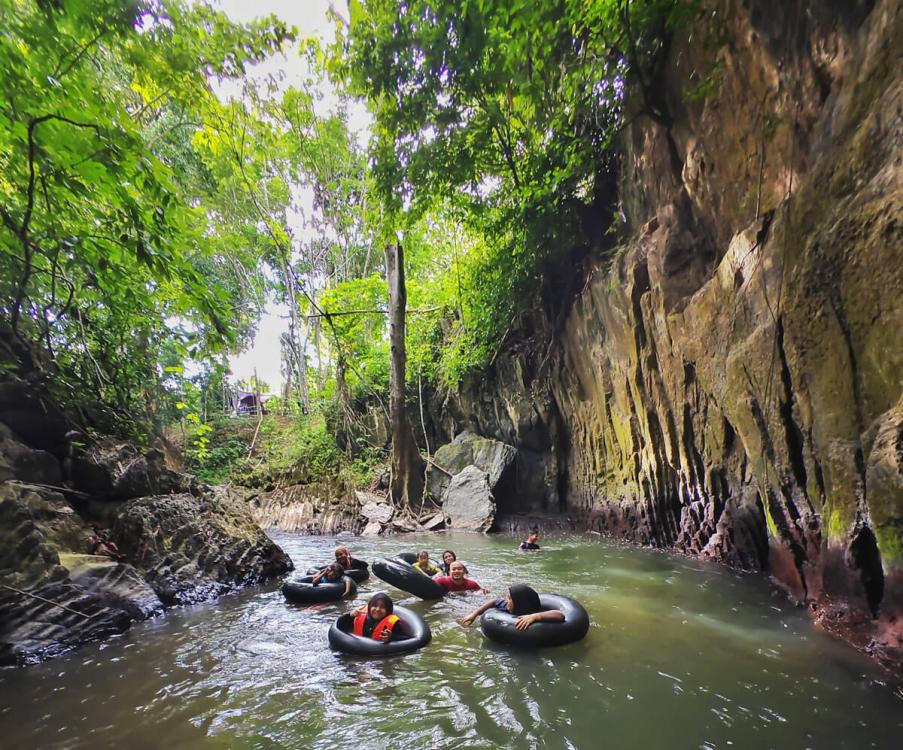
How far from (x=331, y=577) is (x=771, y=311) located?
6.93 metres

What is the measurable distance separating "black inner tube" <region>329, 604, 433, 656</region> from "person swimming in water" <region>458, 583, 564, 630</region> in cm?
83

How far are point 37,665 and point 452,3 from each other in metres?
10.3

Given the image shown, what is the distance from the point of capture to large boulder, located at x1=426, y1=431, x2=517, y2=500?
574 inches

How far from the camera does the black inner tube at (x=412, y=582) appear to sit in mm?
6613

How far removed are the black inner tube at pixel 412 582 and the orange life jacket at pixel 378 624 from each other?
170 centimetres

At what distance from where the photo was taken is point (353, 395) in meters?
19.5

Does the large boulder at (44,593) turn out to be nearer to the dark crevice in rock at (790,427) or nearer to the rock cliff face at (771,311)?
the rock cliff face at (771,311)

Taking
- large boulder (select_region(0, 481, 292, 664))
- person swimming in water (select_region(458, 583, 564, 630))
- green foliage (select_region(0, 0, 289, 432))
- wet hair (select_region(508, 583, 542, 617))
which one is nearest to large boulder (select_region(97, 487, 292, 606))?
large boulder (select_region(0, 481, 292, 664))

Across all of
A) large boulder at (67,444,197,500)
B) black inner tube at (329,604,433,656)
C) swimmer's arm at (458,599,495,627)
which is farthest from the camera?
large boulder at (67,444,197,500)

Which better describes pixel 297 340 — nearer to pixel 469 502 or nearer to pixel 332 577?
pixel 469 502

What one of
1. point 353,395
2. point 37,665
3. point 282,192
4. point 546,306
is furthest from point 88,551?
point 282,192

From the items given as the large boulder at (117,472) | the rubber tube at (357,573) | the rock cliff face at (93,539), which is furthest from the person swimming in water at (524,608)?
the large boulder at (117,472)

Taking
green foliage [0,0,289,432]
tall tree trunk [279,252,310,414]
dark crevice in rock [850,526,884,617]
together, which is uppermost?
tall tree trunk [279,252,310,414]

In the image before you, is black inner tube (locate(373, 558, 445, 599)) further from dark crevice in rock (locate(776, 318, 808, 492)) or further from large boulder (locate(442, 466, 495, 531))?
large boulder (locate(442, 466, 495, 531))
